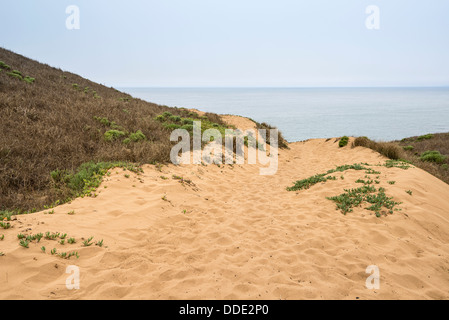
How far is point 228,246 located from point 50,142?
6.85 metres

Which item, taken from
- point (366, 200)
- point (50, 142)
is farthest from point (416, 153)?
point (50, 142)

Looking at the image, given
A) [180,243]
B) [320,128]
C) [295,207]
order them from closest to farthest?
[180,243]
[295,207]
[320,128]

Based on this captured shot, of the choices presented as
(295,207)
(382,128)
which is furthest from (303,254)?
(382,128)

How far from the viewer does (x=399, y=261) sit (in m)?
3.98

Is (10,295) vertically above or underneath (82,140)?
underneath

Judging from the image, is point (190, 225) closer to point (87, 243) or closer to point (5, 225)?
point (87, 243)

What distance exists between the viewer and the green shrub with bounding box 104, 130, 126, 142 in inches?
345

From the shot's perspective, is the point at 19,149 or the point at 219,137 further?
the point at 219,137

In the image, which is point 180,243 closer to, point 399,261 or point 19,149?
point 399,261

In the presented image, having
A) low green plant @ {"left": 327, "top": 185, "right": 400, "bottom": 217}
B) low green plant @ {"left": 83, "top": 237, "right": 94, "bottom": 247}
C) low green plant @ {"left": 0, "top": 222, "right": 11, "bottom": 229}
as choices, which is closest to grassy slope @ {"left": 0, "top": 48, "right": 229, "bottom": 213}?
low green plant @ {"left": 0, "top": 222, "right": 11, "bottom": 229}

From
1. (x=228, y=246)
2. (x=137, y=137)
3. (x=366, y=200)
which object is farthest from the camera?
(x=137, y=137)

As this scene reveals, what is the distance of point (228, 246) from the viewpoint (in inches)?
179
